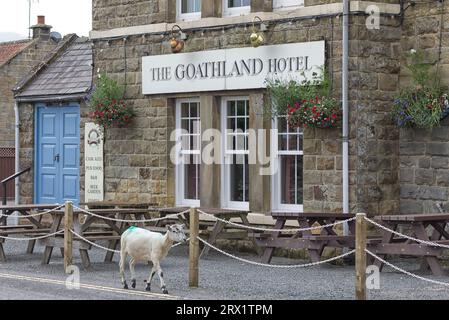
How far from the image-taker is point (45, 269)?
17.5 metres

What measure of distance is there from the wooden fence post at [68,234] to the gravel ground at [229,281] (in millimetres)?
218

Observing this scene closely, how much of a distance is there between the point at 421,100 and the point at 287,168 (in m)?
2.78

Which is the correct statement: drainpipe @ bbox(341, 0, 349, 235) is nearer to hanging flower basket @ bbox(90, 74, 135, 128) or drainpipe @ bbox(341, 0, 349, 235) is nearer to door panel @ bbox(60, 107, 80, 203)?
hanging flower basket @ bbox(90, 74, 135, 128)

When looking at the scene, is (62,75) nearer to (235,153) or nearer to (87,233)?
(235,153)

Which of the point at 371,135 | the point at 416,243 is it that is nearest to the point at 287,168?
the point at 371,135

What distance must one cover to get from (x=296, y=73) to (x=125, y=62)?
4.45 metres

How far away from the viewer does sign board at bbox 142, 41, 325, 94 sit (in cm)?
1858

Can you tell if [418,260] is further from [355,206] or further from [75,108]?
[75,108]

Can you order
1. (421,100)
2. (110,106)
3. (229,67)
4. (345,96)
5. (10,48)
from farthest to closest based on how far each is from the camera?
1. (10,48)
2. (110,106)
3. (229,67)
4. (345,96)
5. (421,100)

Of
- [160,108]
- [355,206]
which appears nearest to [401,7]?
[355,206]

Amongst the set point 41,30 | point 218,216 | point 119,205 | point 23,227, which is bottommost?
point 23,227

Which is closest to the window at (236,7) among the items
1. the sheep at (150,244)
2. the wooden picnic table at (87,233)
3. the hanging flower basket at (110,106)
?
the hanging flower basket at (110,106)

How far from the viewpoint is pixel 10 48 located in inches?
1560

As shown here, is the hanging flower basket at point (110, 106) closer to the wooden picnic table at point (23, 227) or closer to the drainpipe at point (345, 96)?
the wooden picnic table at point (23, 227)
